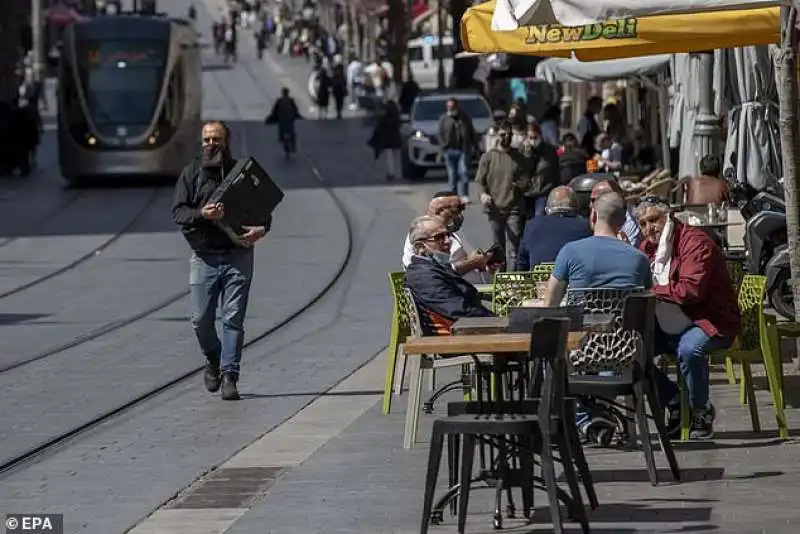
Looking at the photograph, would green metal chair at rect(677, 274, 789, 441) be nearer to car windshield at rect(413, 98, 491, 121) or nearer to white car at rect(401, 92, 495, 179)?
white car at rect(401, 92, 495, 179)

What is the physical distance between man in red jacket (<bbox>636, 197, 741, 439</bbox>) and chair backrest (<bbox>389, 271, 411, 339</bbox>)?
168 cm

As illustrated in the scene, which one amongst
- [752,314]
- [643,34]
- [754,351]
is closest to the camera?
[754,351]

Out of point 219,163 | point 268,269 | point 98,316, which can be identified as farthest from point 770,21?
point 268,269

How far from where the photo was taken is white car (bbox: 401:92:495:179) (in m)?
41.8

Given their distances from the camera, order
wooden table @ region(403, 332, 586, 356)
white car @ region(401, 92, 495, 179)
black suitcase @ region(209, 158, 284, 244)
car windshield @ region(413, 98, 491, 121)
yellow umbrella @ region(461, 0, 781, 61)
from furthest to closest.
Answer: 1. car windshield @ region(413, 98, 491, 121)
2. white car @ region(401, 92, 495, 179)
3. black suitcase @ region(209, 158, 284, 244)
4. yellow umbrella @ region(461, 0, 781, 61)
5. wooden table @ region(403, 332, 586, 356)

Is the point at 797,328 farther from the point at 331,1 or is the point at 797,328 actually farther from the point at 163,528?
the point at 331,1

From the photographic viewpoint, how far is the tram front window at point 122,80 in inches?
1629

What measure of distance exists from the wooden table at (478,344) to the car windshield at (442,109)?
106 feet

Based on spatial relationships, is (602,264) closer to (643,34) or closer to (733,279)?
(733,279)

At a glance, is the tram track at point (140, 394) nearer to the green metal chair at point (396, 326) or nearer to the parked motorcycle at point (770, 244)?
the green metal chair at point (396, 326)

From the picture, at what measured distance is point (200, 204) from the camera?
14617 millimetres

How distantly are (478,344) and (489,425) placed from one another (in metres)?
1.17

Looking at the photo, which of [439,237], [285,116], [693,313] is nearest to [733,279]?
[693,313]

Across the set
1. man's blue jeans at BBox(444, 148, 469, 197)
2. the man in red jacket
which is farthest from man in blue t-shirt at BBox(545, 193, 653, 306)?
man's blue jeans at BBox(444, 148, 469, 197)
